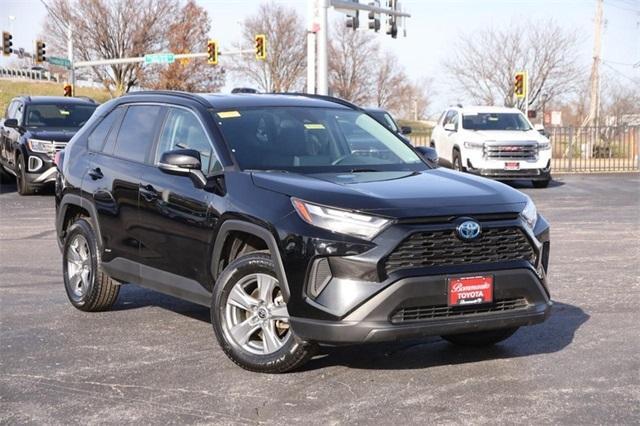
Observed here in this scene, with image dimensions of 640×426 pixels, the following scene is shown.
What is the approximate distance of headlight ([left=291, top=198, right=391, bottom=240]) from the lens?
552 cm

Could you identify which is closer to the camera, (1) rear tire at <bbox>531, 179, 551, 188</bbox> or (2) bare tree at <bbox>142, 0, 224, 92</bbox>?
(1) rear tire at <bbox>531, 179, 551, 188</bbox>

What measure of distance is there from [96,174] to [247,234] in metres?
2.08

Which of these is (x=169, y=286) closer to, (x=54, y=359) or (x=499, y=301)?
(x=54, y=359)

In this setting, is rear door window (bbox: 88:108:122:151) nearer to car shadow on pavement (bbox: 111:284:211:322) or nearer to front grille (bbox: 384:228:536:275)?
car shadow on pavement (bbox: 111:284:211:322)

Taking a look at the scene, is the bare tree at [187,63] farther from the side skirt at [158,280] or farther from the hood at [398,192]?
the hood at [398,192]

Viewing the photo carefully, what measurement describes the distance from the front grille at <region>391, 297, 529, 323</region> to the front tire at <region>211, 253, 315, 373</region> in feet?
1.93

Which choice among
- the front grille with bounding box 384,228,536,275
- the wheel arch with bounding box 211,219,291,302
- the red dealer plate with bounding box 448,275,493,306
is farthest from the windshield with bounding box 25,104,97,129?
the red dealer plate with bounding box 448,275,493,306

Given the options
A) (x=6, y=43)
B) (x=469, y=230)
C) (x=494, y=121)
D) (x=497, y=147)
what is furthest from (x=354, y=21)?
(x=469, y=230)

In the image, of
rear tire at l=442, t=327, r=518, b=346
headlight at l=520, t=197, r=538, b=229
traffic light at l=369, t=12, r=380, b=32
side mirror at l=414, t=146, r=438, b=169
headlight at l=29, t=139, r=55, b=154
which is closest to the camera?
headlight at l=520, t=197, r=538, b=229

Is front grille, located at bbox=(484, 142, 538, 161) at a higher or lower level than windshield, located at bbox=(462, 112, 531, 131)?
lower

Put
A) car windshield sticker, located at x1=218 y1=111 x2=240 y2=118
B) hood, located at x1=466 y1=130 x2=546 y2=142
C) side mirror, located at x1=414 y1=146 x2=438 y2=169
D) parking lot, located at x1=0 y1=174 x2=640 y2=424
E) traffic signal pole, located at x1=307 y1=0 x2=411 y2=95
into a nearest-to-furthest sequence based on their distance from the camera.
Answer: parking lot, located at x1=0 y1=174 x2=640 y2=424, car windshield sticker, located at x1=218 y1=111 x2=240 y2=118, side mirror, located at x1=414 y1=146 x2=438 y2=169, hood, located at x1=466 y1=130 x2=546 y2=142, traffic signal pole, located at x1=307 y1=0 x2=411 y2=95

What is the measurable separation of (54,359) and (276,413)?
1.93m

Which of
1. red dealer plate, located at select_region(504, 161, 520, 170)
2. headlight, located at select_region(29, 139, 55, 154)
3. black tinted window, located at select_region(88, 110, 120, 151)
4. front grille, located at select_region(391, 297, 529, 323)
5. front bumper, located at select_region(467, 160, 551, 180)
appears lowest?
front bumper, located at select_region(467, 160, 551, 180)

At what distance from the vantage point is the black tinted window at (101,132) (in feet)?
26.2
